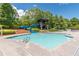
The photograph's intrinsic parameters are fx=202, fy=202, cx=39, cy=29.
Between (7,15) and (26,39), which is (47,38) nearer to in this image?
(26,39)

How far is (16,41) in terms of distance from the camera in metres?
1.66

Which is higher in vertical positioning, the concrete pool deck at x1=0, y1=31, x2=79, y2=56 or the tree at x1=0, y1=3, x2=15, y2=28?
the tree at x1=0, y1=3, x2=15, y2=28

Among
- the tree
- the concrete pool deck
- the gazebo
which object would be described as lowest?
the concrete pool deck

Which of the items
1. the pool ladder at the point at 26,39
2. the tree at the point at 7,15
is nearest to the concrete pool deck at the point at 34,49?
the pool ladder at the point at 26,39

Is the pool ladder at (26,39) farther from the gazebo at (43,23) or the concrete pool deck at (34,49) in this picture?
the gazebo at (43,23)

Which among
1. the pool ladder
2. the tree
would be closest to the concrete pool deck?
the pool ladder

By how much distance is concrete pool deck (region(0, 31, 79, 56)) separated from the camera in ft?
5.38

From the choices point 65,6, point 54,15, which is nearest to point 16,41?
point 54,15

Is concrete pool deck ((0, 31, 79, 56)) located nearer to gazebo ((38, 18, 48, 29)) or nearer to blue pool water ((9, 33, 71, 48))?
blue pool water ((9, 33, 71, 48))

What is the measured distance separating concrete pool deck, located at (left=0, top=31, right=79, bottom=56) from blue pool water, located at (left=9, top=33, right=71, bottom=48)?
0.03 metres

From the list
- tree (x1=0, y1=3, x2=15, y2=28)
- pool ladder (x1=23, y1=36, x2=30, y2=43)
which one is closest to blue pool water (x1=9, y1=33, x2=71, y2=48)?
pool ladder (x1=23, y1=36, x2=30, y2=43)

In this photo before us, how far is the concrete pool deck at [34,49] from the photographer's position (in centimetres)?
164

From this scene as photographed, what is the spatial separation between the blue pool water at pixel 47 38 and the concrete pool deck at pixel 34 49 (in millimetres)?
33

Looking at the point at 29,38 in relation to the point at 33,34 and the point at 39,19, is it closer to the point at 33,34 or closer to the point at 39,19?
the point at 33,34
